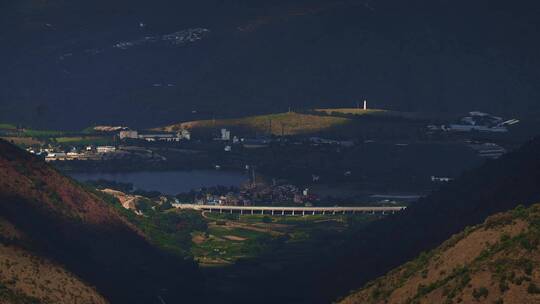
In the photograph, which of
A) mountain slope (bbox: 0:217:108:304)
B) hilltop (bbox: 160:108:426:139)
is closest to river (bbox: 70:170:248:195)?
hilltop (bbox: 160:108:426:139)

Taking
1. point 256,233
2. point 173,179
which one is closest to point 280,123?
point 173,179

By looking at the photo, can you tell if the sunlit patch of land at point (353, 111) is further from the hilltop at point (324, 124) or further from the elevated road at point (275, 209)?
the elevated road at point (275, 209)

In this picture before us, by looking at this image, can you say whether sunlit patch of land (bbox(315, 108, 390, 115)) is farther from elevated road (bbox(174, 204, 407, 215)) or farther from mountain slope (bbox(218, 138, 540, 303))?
mountain slope (bbox(218, 138, 540, 303))

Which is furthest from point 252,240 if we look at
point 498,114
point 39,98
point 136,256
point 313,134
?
point 39,98

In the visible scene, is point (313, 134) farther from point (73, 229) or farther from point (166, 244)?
point (73, 229)

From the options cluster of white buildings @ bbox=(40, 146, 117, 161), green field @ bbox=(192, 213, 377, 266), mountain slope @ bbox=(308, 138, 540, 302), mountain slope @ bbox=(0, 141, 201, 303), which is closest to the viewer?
mountain slope @ bbox=(308, 138, 540, 302)

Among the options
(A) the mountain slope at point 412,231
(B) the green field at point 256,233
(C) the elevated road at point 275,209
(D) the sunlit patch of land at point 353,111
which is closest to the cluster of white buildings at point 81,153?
(D) the sunlit patch of land at point 353,111
